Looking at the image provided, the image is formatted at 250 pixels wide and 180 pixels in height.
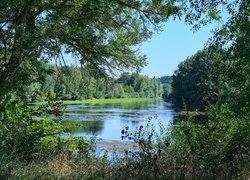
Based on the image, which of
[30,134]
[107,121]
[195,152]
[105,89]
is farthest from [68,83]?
[107,121]

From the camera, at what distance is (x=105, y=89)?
48.6 feet

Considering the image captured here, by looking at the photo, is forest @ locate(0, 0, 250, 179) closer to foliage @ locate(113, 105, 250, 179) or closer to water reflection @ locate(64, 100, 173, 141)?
foliage @ locate(113, 105, 250, 179)

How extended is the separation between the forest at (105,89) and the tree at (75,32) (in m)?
0.03

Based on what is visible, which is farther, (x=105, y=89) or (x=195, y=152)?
(x=105, y=89)

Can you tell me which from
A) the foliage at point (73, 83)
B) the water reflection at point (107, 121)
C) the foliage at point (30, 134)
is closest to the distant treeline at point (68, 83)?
the foliage at point (73, 83)

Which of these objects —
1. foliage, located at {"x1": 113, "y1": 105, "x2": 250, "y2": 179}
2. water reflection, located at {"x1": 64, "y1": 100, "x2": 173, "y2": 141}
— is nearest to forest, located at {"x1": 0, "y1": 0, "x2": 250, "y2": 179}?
foliage, located at {"x1": 113, "y1": 105, "x2": 250, "y2": 179}

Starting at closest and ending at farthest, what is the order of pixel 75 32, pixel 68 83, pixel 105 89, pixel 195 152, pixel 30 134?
1. pixel 195 152
2. pixel 30 134
3. pixel 75 32
4. pixel 68 83
5. pixel 105 89

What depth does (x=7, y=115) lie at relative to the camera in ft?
25.9

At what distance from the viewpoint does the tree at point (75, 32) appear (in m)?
9.52

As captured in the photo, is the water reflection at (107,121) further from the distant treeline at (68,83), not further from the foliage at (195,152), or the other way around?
the distant treeline at (68,83)

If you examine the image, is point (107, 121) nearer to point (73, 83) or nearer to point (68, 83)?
point (73, 83)

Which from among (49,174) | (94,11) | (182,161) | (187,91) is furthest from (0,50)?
(187,91)

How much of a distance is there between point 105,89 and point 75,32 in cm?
463

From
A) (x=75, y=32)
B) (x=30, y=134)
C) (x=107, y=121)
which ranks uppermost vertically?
(x=75, y=32)
